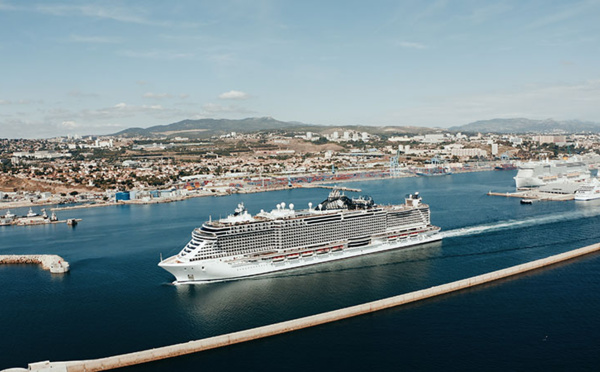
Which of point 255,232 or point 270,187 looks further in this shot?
point 270,187

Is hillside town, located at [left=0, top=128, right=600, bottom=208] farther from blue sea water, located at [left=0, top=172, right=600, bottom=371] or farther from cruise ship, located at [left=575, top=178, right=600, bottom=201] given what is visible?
cruise ship, located at [left=575, top=178, right=600, bottom=201]

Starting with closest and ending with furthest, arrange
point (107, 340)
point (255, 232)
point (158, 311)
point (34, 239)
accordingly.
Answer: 1. point (107, 340)
2. point (158, 311)
3. point (255, 232)
4. point (34, 239)

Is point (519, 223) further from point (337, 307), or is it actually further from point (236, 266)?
point (236, 266)

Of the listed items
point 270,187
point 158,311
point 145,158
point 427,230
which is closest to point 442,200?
point 427,230

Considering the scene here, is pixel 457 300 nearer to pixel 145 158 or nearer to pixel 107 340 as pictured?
pixel 107 340

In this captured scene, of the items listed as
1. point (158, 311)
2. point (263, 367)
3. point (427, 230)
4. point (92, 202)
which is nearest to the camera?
point (263, 367)

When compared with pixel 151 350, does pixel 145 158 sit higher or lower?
higher

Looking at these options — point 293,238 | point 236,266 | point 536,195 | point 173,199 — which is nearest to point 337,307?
point 236,266
